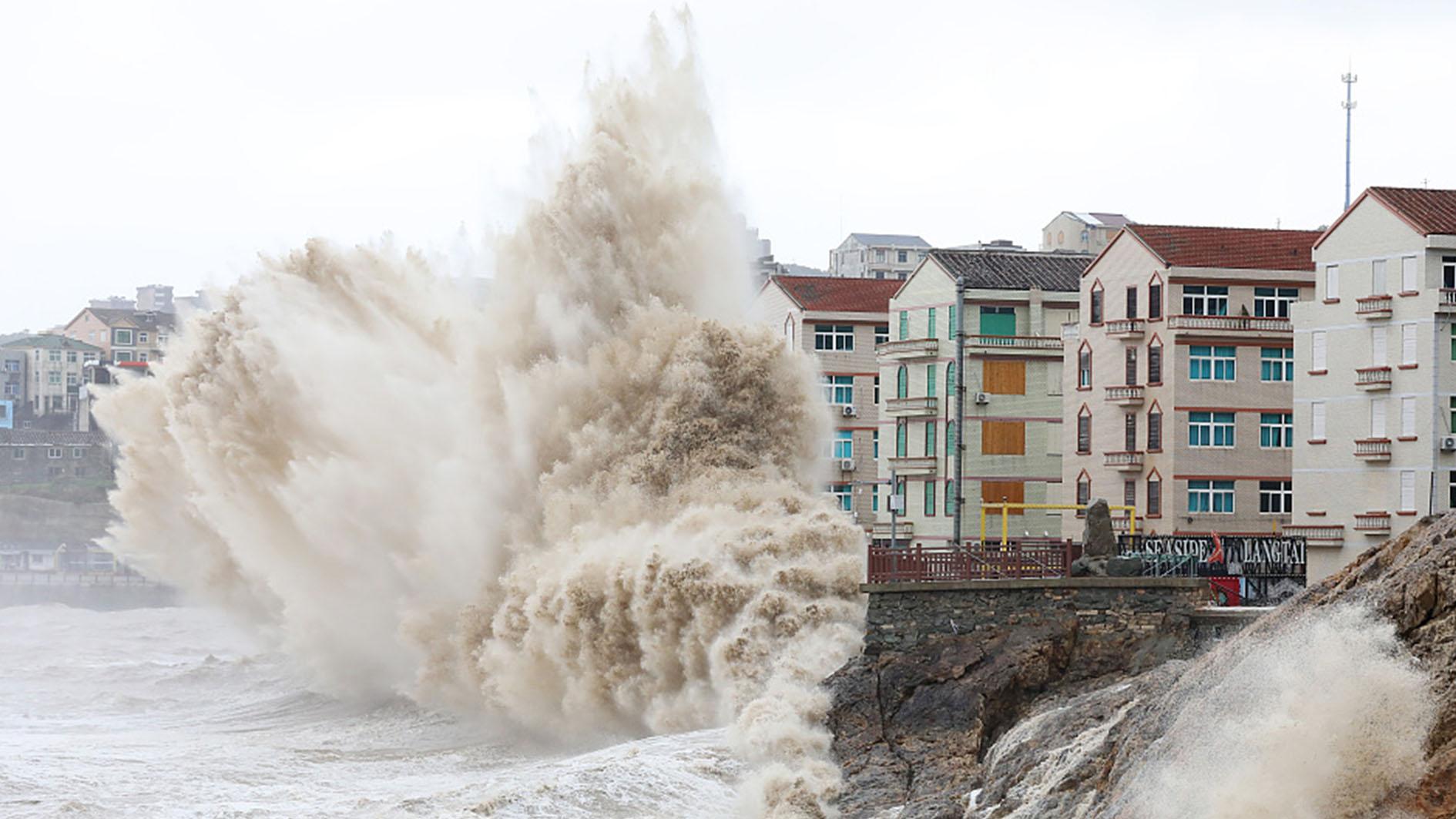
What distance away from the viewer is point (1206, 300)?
47594 mm

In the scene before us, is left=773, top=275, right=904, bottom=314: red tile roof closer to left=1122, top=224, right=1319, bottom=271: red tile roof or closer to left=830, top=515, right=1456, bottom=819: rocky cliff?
left=1122, top=224, right=1319, bottom=271: red tile roof

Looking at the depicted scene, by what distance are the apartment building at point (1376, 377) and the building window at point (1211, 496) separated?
452 cm

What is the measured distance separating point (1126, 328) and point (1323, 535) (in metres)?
8.52

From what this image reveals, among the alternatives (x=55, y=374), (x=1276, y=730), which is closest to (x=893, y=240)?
(x=55, y=374)

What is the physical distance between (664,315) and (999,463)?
16112 millimetres

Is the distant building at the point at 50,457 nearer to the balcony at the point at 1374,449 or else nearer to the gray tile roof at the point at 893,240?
the gray tile roof at the point at 893,240

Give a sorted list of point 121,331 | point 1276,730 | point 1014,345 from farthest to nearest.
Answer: point 121,331
point 1014,345
point 1276,730

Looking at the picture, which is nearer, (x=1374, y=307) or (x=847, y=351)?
(x=1374, y=307)

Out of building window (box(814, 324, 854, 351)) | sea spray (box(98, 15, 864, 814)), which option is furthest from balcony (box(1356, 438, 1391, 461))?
building window (box(814, 324, 854, 351))

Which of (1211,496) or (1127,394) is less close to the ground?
(1127,394)

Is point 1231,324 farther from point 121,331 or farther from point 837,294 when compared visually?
point 121,331

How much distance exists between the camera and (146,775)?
33125 mm

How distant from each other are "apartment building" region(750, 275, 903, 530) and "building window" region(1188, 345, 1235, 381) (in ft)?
51.4

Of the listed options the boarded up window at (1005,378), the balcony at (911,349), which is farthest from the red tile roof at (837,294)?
the boarded up window at (1005,378)
